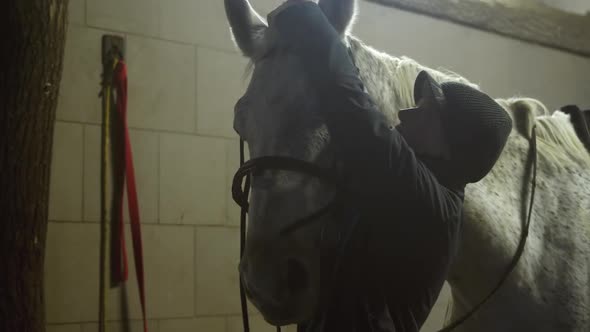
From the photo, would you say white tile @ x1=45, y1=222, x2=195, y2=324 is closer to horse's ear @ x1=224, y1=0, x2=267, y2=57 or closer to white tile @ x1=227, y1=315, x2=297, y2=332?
white tile @ x1=227, y1=315, x2=297, y2=332

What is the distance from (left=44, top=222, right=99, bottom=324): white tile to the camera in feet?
5.27

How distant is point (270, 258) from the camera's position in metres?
0.80

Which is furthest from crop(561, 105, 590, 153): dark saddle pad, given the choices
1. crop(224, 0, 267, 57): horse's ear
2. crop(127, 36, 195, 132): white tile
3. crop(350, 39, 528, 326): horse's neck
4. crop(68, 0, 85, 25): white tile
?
crop(68, 0, 85, 25): white tile

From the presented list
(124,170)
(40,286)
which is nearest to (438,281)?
(40,286)

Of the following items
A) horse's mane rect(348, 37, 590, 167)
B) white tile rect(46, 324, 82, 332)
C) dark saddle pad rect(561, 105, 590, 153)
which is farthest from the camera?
white tile rect(46, 324, 82, 332)

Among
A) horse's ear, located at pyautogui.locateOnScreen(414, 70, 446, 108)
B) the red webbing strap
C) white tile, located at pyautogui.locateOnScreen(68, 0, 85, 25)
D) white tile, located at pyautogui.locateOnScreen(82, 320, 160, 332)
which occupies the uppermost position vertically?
white tile, located at pyautogui.locateOnScreen(68, 0, 85, 25)

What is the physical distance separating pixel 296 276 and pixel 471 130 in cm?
37

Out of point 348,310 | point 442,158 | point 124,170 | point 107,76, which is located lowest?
point 348,310

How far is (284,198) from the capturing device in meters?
0.82

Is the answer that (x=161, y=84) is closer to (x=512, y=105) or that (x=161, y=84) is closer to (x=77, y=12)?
(x=77, y=12)

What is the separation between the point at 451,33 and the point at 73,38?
1541 millimetres

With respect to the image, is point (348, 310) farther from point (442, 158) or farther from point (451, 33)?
point (451, 33)

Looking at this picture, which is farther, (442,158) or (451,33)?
(451,33)

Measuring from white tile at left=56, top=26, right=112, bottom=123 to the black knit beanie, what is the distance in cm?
110
